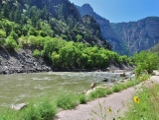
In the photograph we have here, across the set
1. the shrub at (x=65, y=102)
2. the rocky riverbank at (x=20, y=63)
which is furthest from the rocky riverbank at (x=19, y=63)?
the shrub at (x=65, y=102)

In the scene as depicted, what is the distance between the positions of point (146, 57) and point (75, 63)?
2003 inches

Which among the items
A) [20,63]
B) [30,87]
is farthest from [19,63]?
[30,87]

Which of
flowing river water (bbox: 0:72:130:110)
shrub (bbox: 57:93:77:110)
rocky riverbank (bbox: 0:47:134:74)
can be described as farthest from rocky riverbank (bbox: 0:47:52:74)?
shrub (bbox: 57:93:77:110)

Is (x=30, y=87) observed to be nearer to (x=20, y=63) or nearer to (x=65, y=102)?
(x=65, y=102)

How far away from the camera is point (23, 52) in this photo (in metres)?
80.2

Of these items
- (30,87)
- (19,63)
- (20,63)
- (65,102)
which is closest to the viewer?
(65,102)

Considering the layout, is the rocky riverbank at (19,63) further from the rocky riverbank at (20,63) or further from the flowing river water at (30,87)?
the flowing river water at (30,87)

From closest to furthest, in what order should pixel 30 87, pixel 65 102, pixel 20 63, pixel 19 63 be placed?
pixel 65 102
pixel 30 87
pixel 19 63
pixel 20 63

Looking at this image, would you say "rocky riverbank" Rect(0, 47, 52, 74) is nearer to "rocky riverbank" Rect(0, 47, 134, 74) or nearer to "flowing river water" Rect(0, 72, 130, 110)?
"rocky riverbank" Rect(0, 47, 134, 74)

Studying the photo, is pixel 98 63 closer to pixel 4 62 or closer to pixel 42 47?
pixel 42 47

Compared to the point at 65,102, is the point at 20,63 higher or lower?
higher

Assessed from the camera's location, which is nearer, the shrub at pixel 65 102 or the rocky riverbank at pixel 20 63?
the shrub at pixel 65 102

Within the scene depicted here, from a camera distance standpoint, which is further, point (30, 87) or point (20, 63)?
point (20, 63)

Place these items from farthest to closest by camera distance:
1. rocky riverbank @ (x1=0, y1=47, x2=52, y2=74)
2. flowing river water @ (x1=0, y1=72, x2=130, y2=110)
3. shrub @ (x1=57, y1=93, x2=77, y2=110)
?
rocky riverbank @ (x1=0, y1=47, x2=52, y2=74) → flowing river water @ (x1=0, y1=72, x2=130, y2=110) → shrub @ (x1=57, y1=93, x2=77, y2=110)
